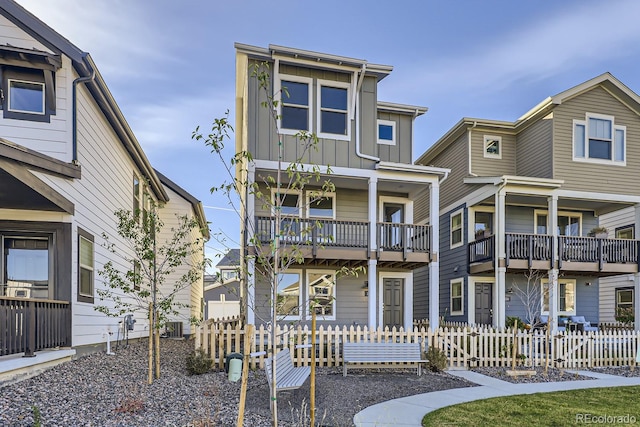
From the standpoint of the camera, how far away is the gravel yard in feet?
17.4

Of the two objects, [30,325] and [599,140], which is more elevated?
[599,140]

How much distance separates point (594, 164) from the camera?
52.1 ft

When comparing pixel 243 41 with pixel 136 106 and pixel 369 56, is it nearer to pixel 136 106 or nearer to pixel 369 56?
pixel 369 56

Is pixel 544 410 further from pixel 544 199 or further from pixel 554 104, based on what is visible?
pixel 554 104

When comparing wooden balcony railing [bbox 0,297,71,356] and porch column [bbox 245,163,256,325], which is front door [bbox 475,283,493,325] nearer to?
porch column [bbox 245,163,256,325]

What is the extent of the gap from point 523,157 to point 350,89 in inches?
323

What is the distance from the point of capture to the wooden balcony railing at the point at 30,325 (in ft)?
21.4

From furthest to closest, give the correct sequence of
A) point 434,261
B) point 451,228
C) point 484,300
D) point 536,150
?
point 451,228 → point 484,300 → point 536,150 → point 434,261

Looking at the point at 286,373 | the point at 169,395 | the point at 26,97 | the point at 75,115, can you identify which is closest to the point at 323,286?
the point at 286,373

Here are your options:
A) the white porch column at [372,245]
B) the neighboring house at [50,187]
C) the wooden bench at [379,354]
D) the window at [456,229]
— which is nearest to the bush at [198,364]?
the neighboring house at [50,187]

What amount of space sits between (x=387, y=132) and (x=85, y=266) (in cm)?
1049

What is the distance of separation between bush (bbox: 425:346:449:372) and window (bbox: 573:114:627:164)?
10125 millimetres

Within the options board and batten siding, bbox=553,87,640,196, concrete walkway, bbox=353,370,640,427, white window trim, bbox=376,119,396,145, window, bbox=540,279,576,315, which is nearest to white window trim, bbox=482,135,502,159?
board and batten siding, bbox=553,87,640,196

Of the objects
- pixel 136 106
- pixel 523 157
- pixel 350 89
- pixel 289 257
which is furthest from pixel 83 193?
pixel 523 157
